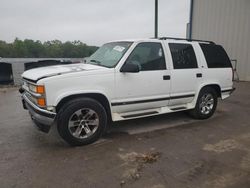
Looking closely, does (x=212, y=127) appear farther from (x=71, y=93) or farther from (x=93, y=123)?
(x=71, y=93)

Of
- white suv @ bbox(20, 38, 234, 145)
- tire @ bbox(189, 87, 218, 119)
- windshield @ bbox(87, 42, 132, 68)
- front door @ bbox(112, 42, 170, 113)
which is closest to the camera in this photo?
white suv @ bbox(20, 38, 234, 145)

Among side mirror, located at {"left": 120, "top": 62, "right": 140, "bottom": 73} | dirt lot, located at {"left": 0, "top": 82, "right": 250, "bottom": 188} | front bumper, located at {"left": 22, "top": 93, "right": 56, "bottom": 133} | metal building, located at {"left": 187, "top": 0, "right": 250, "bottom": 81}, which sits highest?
metal building, located at {"left": 187, "top": 0, "right": 250, "bottom": 81}

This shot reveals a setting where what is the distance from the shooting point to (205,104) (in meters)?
5.71

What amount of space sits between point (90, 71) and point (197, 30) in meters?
12.8

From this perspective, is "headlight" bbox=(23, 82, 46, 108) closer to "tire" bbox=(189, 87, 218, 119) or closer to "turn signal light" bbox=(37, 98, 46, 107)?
"turn signal light" bbox=(37, 98, 46, 107)

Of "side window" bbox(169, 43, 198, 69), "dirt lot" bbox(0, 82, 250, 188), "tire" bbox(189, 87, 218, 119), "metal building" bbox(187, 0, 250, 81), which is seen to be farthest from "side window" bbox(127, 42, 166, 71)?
"metal building" bbox(187, 0, 250, 81)

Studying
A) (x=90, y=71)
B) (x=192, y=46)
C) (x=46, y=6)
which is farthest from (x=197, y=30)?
(x=90, y=71)

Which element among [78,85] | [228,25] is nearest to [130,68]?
[78,85]

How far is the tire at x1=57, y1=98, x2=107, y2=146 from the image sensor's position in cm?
379

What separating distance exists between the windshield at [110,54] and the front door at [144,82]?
0.21m

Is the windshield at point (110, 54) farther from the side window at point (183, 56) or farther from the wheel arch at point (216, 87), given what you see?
the wheel arch at point (216, 87)

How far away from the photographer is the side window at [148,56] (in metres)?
4.48

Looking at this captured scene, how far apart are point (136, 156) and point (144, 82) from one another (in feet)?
4.83

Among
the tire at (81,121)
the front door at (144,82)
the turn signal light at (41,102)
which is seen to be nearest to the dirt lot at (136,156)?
the tire at (81,121)
